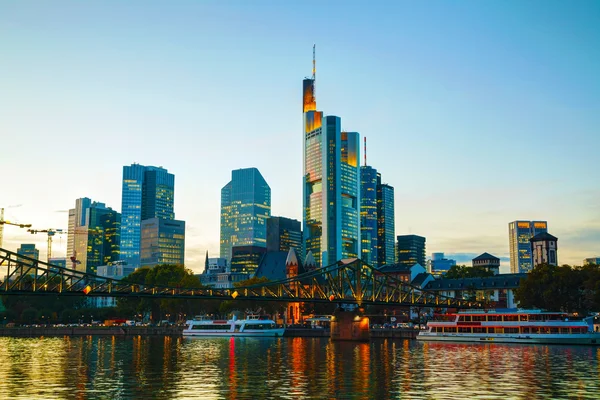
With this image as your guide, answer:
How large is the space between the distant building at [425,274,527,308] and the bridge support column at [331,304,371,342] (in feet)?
179

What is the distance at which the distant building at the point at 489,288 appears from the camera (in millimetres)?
178625

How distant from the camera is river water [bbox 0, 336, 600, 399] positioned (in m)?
45.5

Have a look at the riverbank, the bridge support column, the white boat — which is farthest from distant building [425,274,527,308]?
the riverbank

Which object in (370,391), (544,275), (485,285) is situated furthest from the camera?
(485,285)

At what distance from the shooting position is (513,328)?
114875mm

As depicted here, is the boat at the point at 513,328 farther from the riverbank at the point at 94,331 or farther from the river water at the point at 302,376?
the riverbank at the point at 94,331

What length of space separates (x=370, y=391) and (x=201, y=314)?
151355 millimetres

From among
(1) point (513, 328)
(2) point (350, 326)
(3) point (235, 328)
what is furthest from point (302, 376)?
(3) point (235, 328)

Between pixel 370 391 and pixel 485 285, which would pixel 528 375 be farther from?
pixel 485 285

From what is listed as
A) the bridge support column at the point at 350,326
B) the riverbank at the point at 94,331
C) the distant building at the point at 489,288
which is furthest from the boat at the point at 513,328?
the riverbank at the point at 94,331

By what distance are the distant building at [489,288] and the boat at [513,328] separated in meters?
49.3

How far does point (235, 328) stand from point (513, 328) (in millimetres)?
64364

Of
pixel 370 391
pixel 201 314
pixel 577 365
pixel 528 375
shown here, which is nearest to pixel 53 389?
pixel 370 391

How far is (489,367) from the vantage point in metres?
65.0
